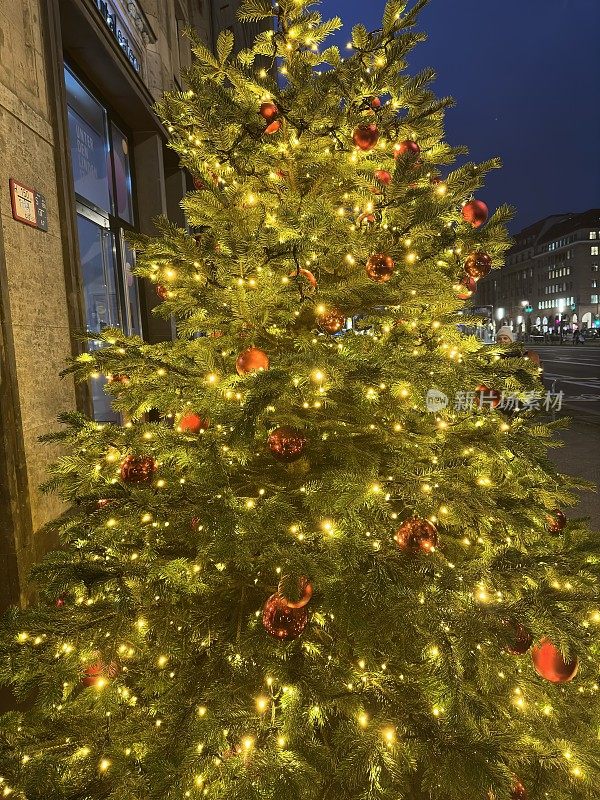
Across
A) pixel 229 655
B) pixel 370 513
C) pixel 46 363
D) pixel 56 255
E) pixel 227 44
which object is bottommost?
pixel 229 655

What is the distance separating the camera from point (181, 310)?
235 centimetres

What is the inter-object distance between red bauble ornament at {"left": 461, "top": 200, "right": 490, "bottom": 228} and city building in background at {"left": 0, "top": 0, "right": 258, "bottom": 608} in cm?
173

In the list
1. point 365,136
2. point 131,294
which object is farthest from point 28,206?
point 131,294

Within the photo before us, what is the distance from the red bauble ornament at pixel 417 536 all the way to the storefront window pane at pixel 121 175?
6.72m

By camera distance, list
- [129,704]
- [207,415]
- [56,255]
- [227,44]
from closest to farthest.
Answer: [129,704] < [207,415] < [227,44] < [56,255]

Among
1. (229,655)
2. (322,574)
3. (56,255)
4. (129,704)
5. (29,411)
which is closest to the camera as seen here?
(322,574)

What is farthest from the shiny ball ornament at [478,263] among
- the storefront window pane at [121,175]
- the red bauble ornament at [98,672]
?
the storefront window pane at [121,175]

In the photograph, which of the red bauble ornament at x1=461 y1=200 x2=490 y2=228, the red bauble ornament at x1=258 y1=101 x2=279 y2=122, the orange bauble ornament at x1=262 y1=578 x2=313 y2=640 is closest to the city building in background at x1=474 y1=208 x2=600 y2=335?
the red bauble ornament at x1=461 y1=200 x2=490 y2=228

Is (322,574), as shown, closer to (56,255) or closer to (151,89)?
(56,255)

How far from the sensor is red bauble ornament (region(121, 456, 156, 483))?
7.54 ft

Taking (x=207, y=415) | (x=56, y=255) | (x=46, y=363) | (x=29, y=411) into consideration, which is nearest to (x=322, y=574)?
(x=207, y=415)

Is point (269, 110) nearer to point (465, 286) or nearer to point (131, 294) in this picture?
point (465, 286)

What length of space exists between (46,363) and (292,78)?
9.07 ft

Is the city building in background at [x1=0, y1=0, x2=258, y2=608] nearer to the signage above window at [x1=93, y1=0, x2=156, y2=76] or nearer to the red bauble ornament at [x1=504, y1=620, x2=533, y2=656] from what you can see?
the signage above window at [x1=93, y1=0, x2=156, y2=76]
